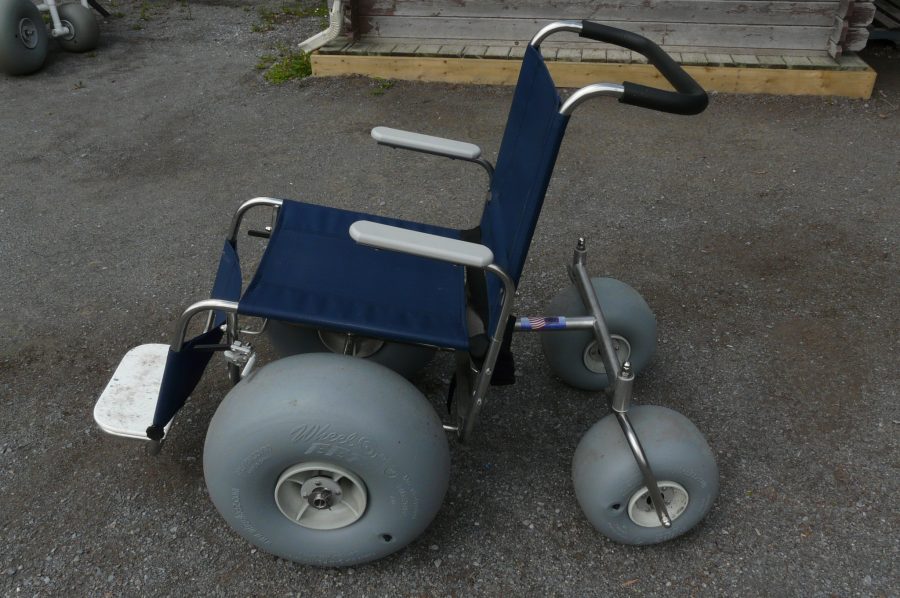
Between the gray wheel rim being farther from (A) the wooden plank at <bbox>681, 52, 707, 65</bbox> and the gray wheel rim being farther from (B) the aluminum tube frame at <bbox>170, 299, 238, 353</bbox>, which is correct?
(B) the aluminum tube frame at <bbox>170, 299, 238, 353</bbox>

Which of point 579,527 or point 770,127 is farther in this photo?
point 770,127

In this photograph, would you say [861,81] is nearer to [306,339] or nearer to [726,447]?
[726,447]

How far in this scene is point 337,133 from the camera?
14.5ft

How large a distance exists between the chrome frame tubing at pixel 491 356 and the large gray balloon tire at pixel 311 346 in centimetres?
36

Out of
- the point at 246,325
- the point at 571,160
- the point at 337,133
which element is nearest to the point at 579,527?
the point at 246,325

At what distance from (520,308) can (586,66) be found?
257cm

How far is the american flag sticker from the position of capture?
1.96 m

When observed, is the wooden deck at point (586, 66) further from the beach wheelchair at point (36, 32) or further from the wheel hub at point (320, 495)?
the wheel hub at point (320, 495)

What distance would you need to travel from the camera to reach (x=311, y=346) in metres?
2.26

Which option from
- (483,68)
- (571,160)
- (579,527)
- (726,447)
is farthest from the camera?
(483,68)

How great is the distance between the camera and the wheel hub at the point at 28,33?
17.3 ft

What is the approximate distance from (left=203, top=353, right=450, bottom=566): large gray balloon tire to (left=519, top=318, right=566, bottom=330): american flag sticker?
0.40m

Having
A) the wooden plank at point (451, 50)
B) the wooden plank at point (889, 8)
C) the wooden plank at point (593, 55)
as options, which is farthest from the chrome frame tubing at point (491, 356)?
the wooden plank at point (889, 8)

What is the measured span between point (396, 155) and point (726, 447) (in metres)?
2.58
